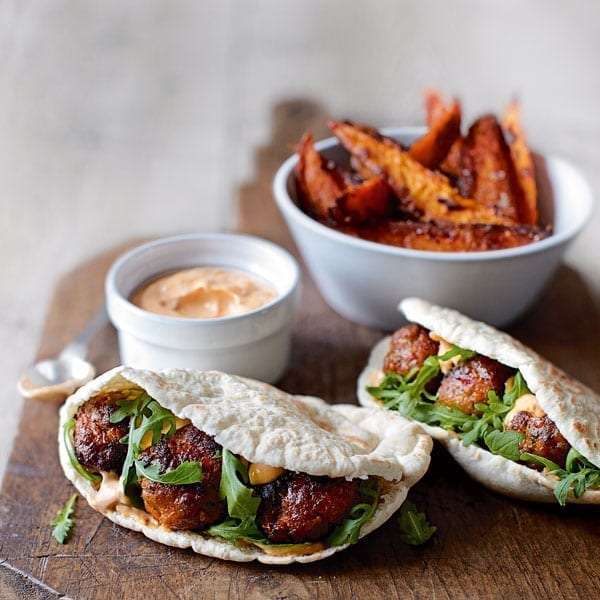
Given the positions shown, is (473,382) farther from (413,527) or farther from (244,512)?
(244,512)

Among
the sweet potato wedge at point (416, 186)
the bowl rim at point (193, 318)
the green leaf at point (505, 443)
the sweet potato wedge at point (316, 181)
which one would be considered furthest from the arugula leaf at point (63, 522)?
the sweet potato wedge at point (416, 186)

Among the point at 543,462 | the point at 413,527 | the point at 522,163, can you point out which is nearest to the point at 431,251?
the point at 522,163

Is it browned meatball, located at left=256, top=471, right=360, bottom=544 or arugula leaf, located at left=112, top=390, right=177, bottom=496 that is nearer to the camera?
browned meatball, located at left=256, top=471, right=360, bottom=544

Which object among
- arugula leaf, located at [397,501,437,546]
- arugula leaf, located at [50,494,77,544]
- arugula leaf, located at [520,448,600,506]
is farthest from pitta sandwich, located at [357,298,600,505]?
arugula leaf, located at [50,494,77,544]

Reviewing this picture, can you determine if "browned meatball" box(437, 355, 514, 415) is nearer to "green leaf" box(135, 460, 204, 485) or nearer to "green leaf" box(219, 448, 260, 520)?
"green leaf" box(219, 448, 260, 520)

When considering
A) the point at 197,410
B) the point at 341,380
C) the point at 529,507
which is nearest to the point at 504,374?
the point at 529,507

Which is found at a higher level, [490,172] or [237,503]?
[490,172]

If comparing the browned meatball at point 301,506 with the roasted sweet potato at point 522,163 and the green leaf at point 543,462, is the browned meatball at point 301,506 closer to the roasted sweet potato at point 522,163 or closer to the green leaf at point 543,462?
the green leaf at point 543,462
